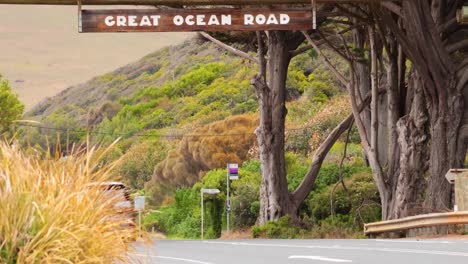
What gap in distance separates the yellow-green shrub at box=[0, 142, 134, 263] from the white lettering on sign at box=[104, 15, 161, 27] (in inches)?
659

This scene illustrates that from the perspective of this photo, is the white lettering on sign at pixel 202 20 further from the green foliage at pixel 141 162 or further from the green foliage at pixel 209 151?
the green foliage at pixel 141 162

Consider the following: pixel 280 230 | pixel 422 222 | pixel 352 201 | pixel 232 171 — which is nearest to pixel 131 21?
pixel 422 222

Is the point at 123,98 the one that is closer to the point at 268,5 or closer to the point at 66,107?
the point at 66,107

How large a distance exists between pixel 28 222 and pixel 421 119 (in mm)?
25690

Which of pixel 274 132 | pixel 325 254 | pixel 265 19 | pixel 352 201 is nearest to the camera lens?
pixel 325 254

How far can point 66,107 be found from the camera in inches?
5433

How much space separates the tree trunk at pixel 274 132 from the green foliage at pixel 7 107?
41.7 meters

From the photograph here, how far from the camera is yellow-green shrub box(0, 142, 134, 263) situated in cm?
1162

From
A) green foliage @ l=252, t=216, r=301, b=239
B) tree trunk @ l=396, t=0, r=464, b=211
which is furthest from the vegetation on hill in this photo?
tree trunk @ l=396, t=0, r=464, b=211

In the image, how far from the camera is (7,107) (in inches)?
3413

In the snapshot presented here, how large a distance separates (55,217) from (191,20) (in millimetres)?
18056

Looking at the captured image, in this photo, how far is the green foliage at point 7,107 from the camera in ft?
281

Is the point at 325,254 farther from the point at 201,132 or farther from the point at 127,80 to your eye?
the point at 127,80

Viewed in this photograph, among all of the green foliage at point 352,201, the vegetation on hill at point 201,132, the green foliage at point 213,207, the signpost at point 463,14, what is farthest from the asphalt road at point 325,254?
the green foliage at point 213,207
